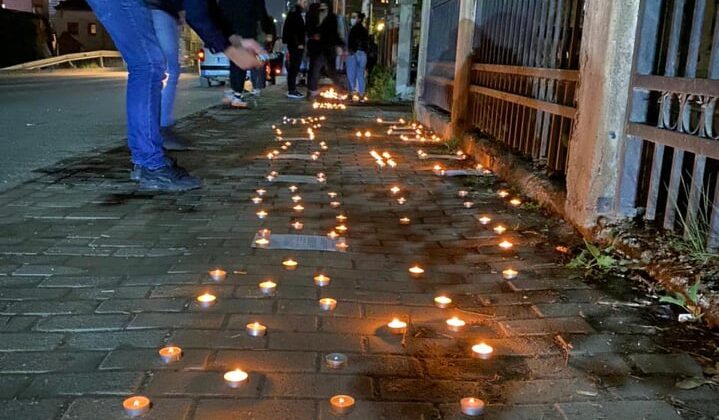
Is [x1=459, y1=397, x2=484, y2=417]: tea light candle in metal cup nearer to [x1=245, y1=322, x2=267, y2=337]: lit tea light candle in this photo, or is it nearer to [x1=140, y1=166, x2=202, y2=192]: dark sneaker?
[x1=245, y1=322, x2=267, y2=337]: lit tea light candle

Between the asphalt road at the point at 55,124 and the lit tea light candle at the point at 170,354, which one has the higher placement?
the asphalt road at the point at 55,124

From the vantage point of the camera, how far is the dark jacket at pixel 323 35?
50.3 feet

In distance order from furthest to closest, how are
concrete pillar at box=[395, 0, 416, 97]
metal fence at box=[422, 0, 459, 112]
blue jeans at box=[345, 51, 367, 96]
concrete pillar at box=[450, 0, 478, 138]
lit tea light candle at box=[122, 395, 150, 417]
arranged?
blue jeans at box=[345, 51, 367, 96], concrete pillar at box=[395, 0, 416, 97], metal fence at box=[422, 0, 459, 112], concrete pillar at box=[450, 0, 478, 138], lit tea light candle at box=[122, 395, 150, 417]

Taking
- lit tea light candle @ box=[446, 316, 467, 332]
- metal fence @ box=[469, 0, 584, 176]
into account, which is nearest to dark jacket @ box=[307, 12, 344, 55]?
metal fence @ box=[469, 0, 584, 176]

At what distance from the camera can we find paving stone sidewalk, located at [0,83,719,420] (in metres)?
2.06

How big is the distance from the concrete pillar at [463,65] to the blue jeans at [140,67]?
3.92 meters

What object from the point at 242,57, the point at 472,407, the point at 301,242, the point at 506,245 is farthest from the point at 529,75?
the point at 472,407

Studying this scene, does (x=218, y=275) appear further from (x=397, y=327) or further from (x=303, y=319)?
(x=397, y=327)

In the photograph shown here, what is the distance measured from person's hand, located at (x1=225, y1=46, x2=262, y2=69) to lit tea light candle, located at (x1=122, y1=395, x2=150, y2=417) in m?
3.64

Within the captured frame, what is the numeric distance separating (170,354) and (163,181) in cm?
294

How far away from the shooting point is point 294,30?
50.0 feet

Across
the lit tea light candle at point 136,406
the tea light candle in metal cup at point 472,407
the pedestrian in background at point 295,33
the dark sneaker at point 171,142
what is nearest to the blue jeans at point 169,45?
the dark sneaker at point 171,142

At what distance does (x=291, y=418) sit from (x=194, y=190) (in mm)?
3406

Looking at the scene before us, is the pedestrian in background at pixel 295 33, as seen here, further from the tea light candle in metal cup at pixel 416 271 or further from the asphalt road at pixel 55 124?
the tea light candle in metal cup at pixel 416 271
